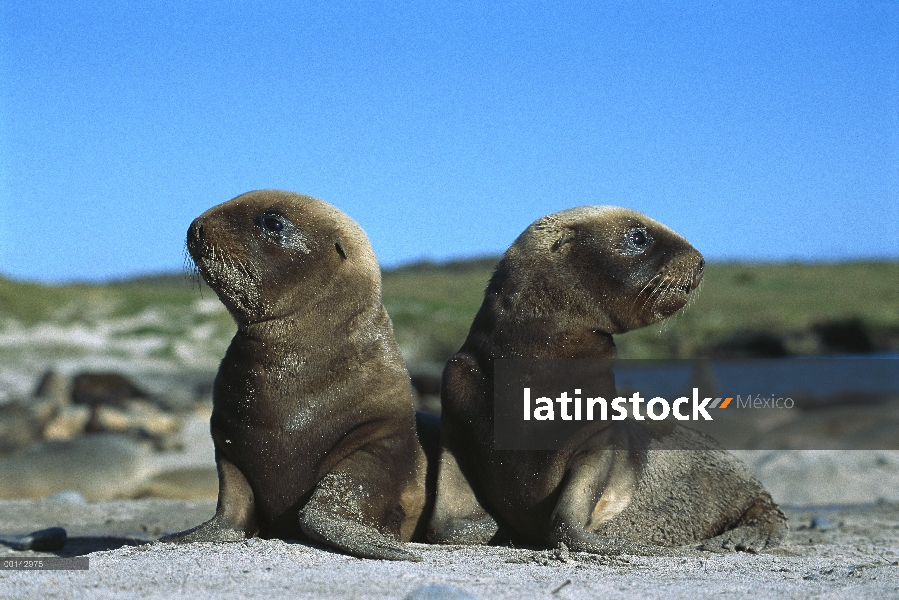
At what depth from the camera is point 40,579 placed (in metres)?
4.78

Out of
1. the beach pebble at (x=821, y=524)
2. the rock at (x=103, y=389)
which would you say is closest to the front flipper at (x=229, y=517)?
the beach pebble at (x=821, y=524)

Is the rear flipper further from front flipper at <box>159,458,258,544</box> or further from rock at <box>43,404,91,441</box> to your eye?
rock at <box>43,404,91,441</box>

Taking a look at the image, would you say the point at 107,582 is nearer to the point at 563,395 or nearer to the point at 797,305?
the point at 563,395

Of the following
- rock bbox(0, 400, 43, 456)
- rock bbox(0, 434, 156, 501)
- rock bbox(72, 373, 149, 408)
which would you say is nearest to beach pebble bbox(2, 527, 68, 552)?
rock bbox(0, 434, 156, 501)

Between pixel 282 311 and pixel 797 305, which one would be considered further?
pixel 797 305

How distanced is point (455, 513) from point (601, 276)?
1.57 metres

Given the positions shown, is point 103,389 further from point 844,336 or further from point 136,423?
point 844,336

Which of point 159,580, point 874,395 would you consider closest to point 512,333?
point 159,580

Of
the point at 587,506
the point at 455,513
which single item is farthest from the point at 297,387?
the point at 587,506

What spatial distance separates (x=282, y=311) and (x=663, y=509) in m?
2.54

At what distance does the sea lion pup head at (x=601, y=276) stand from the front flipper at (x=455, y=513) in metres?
0.95

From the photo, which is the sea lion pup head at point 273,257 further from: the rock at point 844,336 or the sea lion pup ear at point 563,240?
the rock at point 844,336

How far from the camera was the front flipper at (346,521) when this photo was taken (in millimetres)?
5340

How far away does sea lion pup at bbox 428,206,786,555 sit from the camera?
6.09m
